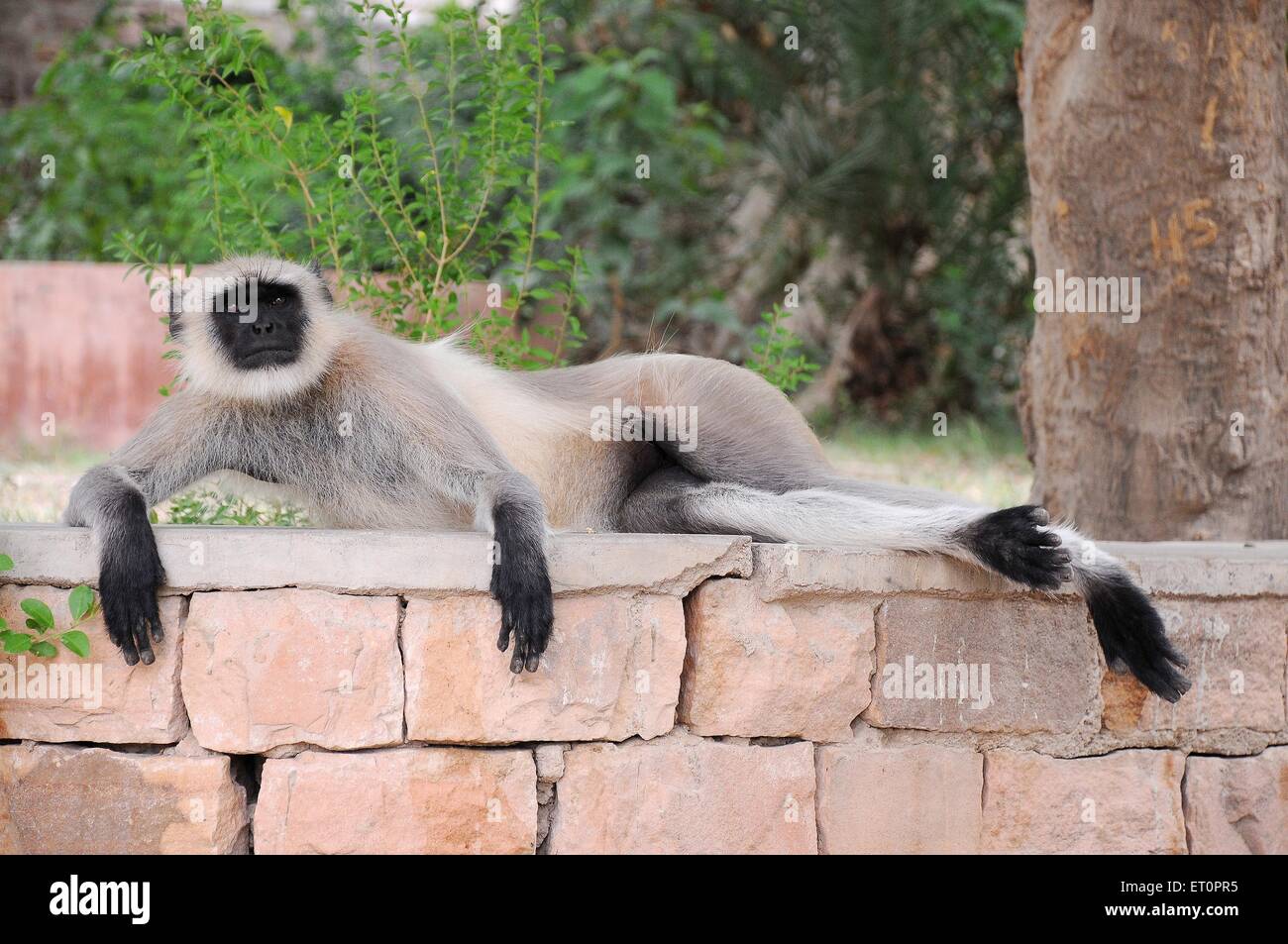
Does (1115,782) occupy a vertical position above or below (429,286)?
below

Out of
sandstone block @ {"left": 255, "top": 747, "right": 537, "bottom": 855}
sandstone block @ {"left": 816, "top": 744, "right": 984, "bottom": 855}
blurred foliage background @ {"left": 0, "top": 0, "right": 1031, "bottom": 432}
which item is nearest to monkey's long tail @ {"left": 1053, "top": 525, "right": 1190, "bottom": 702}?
sandstone block @ {"left": 816, "top": 744, "right": 984, "bottom": 855}

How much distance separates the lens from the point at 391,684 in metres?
2.84

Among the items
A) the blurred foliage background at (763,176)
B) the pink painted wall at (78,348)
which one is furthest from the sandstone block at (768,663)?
the blurred foliage background at (763,176)

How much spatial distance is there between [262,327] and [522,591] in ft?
2.86

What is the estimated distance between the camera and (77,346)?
711 cm

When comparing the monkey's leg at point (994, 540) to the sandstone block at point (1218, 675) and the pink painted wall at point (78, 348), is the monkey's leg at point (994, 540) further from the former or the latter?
the pink painted wall at point (78, 348)

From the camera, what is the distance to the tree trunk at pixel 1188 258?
380 cm

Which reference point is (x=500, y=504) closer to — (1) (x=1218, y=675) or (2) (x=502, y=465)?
(2) (x=502, y=465)

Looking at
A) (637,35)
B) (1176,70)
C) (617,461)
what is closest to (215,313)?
(617,461)

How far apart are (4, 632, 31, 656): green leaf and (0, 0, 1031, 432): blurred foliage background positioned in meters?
5.80

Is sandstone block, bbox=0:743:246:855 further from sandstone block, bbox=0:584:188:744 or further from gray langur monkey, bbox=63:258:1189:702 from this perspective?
gray langur monkey, bbox=63:258:1189:702

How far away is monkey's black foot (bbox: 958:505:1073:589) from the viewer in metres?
2.83

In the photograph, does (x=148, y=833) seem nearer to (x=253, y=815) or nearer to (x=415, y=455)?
(x=253, y=815)

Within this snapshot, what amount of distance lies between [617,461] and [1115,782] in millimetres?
1425
